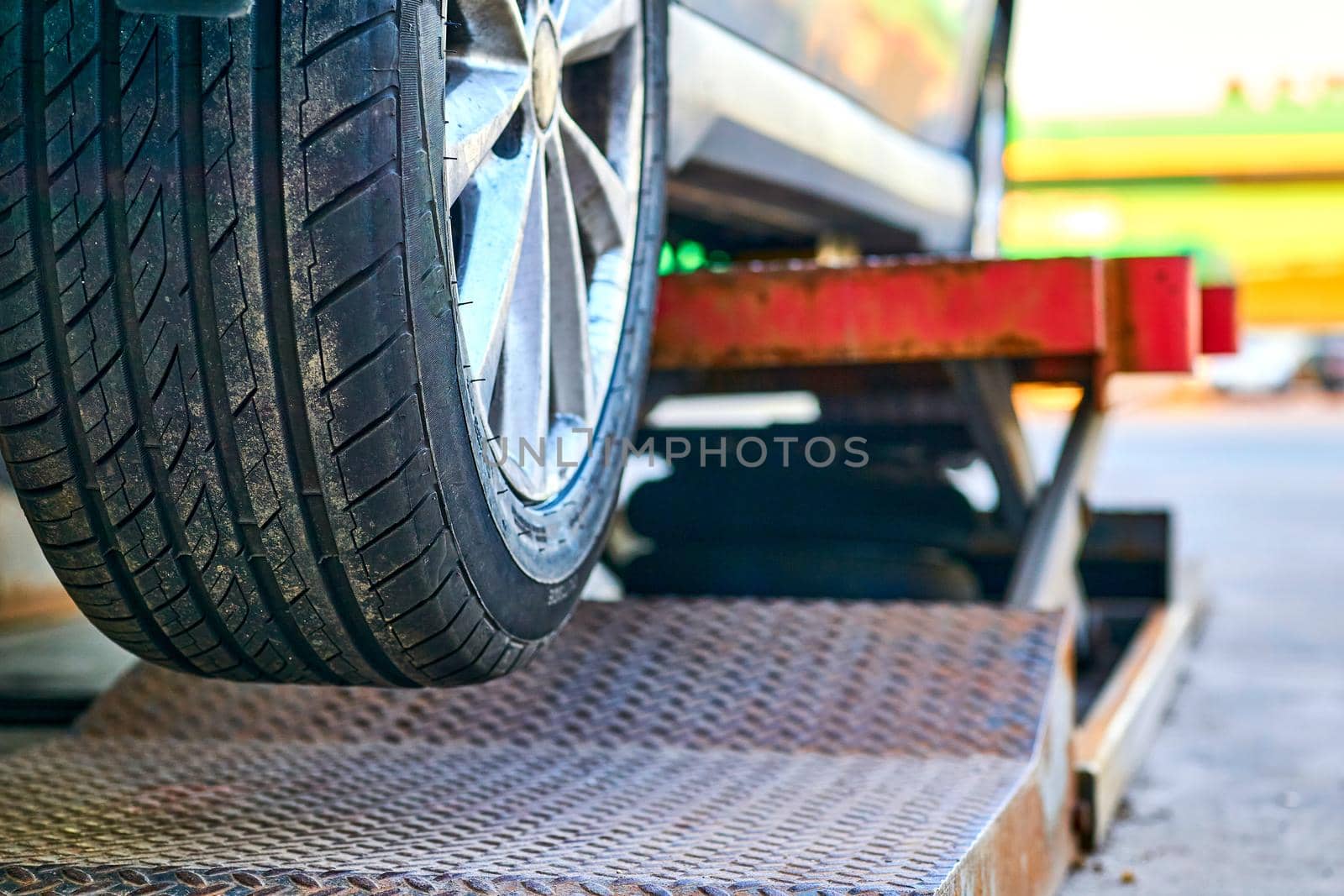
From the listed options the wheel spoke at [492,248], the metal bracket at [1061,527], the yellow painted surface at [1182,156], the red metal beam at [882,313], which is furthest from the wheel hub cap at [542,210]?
the yellow painted surface at [1182,156]

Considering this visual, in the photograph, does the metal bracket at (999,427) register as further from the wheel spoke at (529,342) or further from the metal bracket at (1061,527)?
the wheel spoke at (529,342)

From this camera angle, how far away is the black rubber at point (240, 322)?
1.06m

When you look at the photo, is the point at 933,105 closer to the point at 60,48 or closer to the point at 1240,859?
the point at 1240,859

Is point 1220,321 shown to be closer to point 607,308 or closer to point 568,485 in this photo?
point 607,308

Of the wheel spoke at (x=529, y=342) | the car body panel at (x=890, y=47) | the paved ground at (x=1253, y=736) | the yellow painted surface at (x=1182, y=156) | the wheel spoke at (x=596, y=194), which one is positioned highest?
the yellow painted surface at (x=1182, y=156)

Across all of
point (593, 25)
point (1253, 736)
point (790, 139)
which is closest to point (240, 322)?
point (593, 25)

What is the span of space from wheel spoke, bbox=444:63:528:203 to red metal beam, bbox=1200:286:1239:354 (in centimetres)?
155

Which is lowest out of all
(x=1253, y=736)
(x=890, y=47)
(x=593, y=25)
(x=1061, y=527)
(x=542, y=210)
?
(x=1253, y=736)

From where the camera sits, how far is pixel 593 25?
146cm

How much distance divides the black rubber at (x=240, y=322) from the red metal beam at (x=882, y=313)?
97 cm

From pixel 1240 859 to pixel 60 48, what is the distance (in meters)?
1.64

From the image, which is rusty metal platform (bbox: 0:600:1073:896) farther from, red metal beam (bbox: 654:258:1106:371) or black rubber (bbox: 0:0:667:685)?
red metal beam (bbox: 654:258:1106:371)

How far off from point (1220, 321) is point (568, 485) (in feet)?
4.78

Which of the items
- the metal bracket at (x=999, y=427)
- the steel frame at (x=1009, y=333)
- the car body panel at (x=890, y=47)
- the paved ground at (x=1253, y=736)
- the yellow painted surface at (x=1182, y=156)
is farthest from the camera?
the yellow painted surface at (x=1182, y=156)
